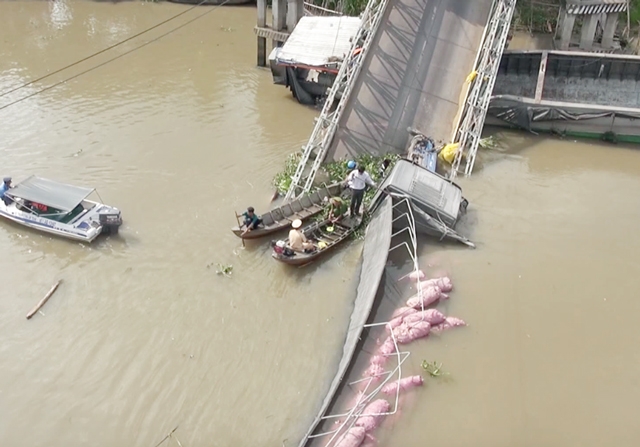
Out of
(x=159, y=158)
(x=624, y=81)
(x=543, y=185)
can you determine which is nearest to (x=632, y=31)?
(x=624, y=81)

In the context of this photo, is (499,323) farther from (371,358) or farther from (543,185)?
(543,185)

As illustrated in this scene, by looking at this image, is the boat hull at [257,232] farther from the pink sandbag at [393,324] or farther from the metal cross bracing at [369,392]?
the pink sandbag at [393,324]

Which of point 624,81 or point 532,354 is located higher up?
point 624,81

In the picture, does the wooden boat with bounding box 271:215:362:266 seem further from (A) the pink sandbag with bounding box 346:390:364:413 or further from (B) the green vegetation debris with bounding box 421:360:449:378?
(A) the pink sandbag with bounding box 346:390:364:413

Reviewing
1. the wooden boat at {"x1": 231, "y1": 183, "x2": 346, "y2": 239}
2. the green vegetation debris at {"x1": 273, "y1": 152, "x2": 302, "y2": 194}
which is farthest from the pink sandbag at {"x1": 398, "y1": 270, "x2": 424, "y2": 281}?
the green vegetation debris at {"x1": 273, "y1": 152, "x2": 302, "y2": 194}

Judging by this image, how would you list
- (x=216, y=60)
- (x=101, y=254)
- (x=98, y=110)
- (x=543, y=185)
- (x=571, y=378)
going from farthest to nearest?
(x=216, y=60) < (x=98, y=110) < (x=543, y=185) < (x=101, y=254) < (x=571, y=378)

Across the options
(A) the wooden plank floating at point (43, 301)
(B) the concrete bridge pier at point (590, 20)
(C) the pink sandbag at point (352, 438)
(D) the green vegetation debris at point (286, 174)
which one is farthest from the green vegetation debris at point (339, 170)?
(B) the concrete bridge pier at point (590, 20)
